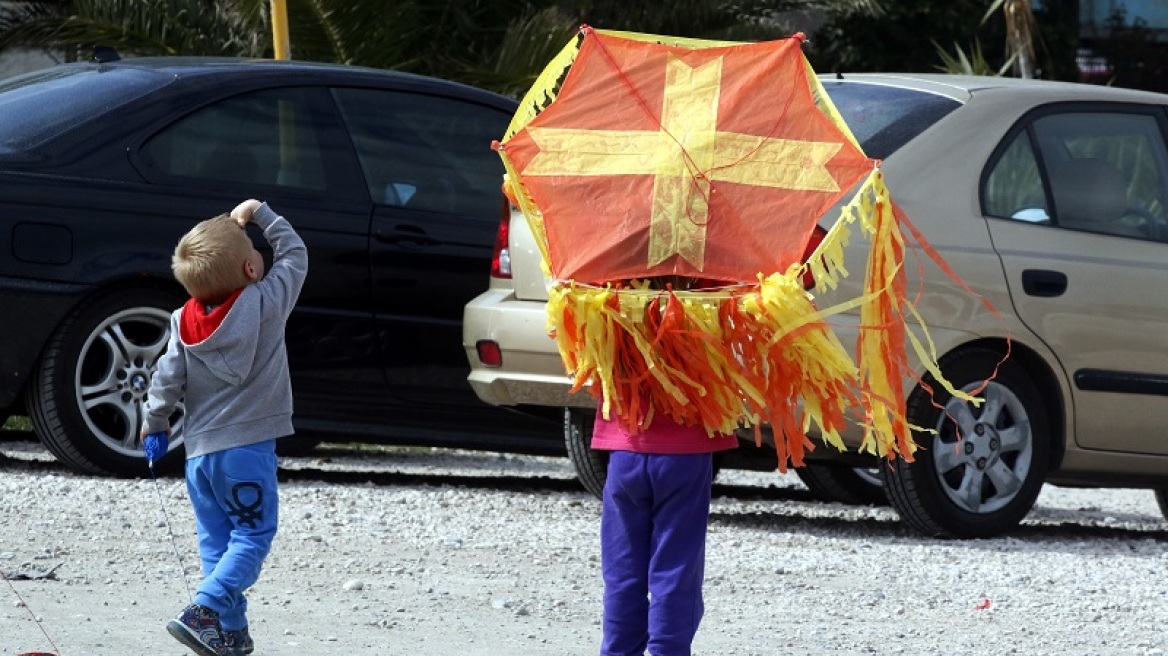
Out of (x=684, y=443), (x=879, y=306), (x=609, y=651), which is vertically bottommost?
(x=609, y=651)

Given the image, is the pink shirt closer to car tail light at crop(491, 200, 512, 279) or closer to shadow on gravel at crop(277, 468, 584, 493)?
car tail light at crop(491, 200, 512, 279)

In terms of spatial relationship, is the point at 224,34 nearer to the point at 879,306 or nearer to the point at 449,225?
the point at 449,225

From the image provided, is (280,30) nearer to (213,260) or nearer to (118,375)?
(118,375)

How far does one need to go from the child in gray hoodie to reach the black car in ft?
7.94

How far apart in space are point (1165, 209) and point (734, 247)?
12.2 feet

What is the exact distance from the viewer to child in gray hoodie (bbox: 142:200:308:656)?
494cm

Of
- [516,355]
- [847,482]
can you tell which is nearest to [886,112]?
[516,355]

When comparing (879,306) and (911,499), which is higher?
(879,306)

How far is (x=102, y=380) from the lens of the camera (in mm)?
7387

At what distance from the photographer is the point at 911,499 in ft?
23.2

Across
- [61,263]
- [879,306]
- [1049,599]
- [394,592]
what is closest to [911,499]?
[1049,599]

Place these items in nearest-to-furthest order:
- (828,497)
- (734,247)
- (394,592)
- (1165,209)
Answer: (734,247) < (394,592) < (1165,209) < (828,497)

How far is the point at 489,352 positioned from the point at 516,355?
144mm

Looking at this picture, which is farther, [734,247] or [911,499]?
[911,499]
